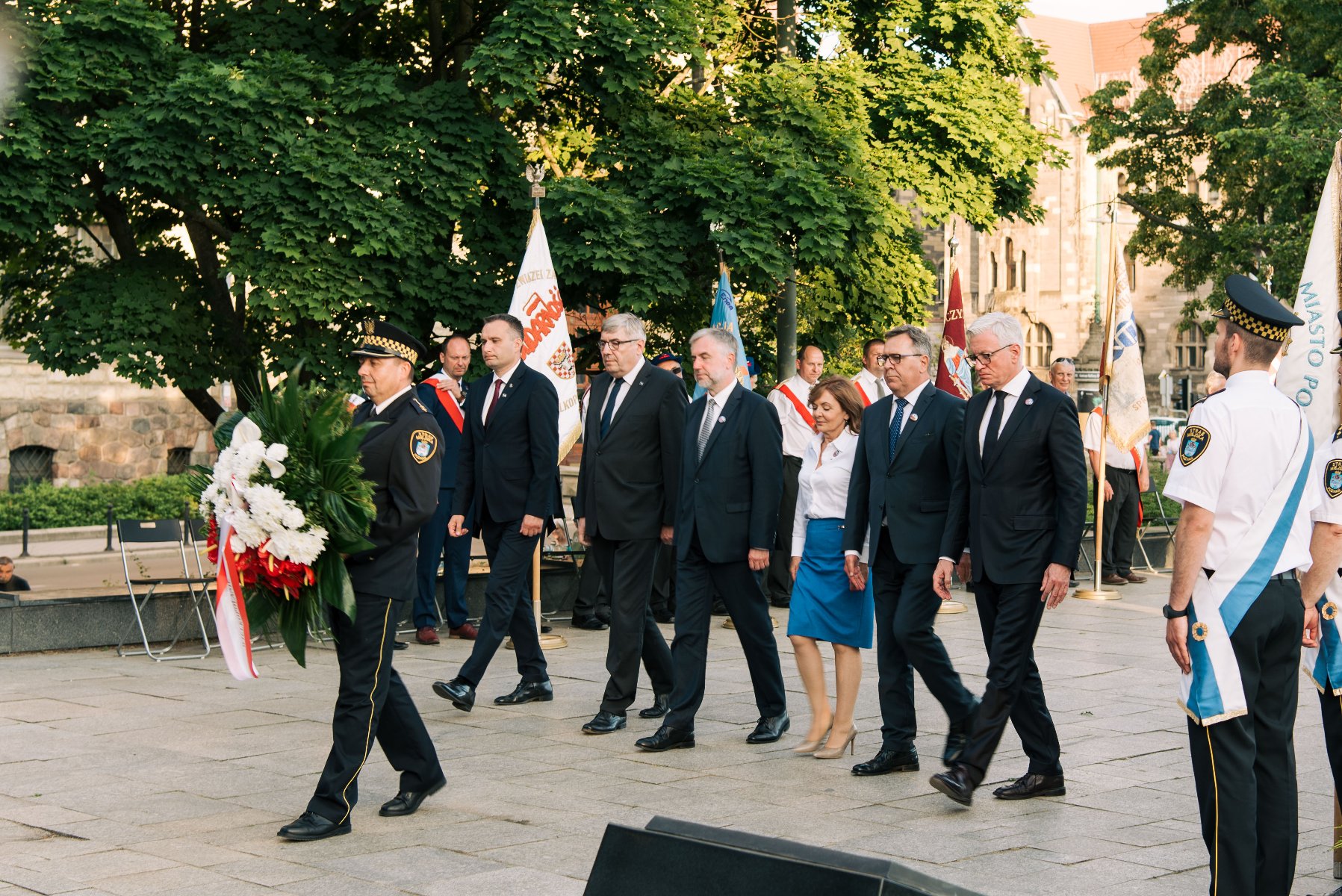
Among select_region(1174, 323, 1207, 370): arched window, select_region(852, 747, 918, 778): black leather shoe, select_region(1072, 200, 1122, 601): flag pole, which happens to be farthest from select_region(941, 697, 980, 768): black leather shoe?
select_region(1174, 323, 1207, 370): arched window

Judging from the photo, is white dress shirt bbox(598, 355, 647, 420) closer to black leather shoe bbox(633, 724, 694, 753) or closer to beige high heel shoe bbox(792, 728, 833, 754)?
black leather shoe bbox(633, 724, 694, 753)

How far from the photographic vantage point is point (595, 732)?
28.6 feet

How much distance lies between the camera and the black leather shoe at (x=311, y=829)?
21.2 feet

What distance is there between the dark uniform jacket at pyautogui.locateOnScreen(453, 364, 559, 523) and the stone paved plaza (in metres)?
1.24

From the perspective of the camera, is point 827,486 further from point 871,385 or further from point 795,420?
point 795,420

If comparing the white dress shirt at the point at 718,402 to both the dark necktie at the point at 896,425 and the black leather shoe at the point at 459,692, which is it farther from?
the black leather shoe at the point at 459,692

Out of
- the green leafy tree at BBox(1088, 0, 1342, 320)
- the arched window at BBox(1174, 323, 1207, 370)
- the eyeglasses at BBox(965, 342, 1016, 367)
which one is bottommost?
the eyeglasses at BBox(965, 342, 1016, 367)

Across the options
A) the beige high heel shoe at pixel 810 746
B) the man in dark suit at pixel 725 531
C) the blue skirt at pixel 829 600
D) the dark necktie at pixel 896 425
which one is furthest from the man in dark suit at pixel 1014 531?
the man in dark suit at pixel 725 531

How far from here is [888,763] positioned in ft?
25.4

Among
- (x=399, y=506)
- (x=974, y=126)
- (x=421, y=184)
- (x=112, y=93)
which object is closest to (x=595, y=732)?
(x=399, y=506)

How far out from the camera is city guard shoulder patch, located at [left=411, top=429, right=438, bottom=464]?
6809 mm

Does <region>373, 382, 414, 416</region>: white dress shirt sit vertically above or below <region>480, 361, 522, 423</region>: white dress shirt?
below

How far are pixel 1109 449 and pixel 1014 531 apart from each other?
9.77m

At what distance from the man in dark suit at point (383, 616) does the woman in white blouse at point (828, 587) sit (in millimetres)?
2120
